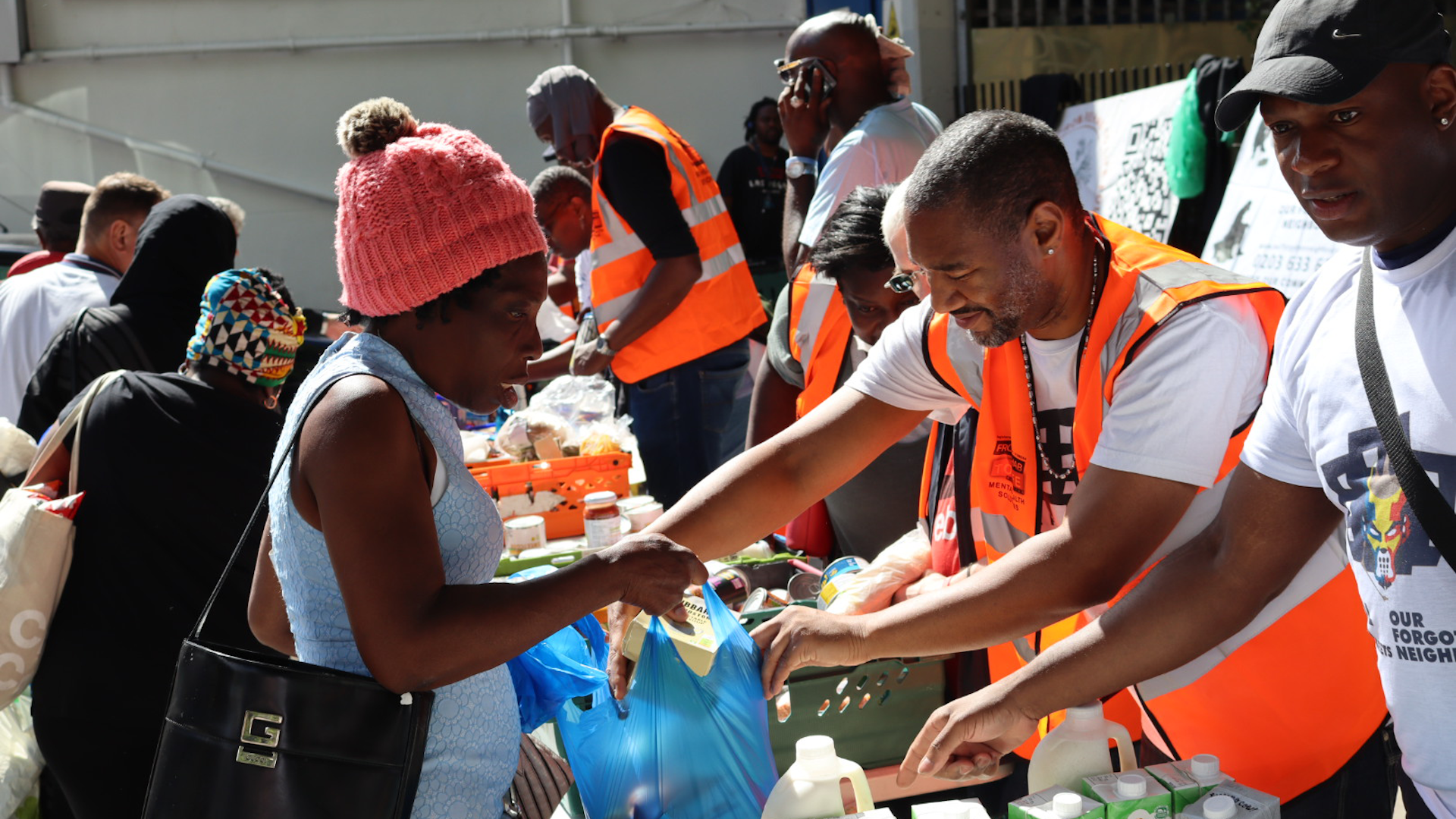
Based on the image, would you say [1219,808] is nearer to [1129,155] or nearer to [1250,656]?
[1250,656]

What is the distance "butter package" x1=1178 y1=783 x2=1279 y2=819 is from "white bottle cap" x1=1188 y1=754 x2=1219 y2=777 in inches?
0.9

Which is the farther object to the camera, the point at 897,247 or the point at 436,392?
the point at 897,247

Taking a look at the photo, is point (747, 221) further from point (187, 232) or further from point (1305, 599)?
point (1305, 599)

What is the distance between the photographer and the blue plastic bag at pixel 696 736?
1808mm

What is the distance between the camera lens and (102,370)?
3.50 metres

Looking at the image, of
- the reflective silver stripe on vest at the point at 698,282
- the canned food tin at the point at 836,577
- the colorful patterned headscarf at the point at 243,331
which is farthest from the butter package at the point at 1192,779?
the reflective silver stripe on vest at the point at 698,282

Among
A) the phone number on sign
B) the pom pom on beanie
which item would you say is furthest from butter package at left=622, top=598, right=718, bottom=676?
the phone number on sign

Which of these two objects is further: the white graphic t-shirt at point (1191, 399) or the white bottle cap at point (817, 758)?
the white graphic t-shirt at point (1191, 399)

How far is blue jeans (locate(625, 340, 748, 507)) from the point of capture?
4.45 m

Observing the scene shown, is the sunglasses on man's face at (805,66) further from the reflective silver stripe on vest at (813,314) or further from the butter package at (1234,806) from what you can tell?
the butter package at (1234,806)

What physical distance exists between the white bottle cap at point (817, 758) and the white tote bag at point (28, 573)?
207 centimetres

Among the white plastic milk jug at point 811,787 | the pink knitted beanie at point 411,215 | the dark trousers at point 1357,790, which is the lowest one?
the dark trousers at point 1357,790

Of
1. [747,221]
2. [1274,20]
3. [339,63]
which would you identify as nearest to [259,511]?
[1274,20]

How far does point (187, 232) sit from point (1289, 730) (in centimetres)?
331
